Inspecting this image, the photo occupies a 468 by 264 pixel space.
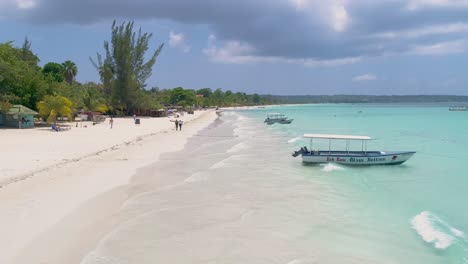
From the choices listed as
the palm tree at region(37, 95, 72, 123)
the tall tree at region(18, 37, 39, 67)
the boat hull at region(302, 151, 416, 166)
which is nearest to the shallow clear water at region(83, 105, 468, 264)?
the boat hull at region(302, 151, 416, 166)

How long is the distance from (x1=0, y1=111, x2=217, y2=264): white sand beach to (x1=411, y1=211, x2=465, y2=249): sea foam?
27.6ft

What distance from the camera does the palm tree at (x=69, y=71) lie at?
85.6 m

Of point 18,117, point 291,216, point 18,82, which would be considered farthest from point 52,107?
point 291,216

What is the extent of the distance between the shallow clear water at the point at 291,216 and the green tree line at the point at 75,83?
21630 millimetres

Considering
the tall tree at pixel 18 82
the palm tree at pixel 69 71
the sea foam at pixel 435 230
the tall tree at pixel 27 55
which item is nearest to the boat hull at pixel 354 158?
the sea foam at pixel 435 230

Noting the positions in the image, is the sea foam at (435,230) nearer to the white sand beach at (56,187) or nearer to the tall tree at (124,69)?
the white sand beach at (56,187)

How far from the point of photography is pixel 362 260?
9664mm

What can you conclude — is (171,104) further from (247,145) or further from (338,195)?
(338,195)

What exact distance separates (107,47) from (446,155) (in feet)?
187

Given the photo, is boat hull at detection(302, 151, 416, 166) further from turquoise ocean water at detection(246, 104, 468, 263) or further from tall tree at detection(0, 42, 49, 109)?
tall tree at detection(0, 42, 49, 109)

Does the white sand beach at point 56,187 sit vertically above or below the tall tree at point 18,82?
below

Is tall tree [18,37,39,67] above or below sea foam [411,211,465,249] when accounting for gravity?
above

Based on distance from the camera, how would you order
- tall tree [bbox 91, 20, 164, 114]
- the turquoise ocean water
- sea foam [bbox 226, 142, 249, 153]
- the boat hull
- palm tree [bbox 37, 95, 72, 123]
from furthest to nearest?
tall tree [bbox 91, 20, 164, 114] < palm tree [bbox 37, 95, 72, 123] < sea foam [bbox 226, 142, 249, 153] < the boat hull < the turquoise ocean water

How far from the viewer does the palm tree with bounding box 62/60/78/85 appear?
85.6 metres
